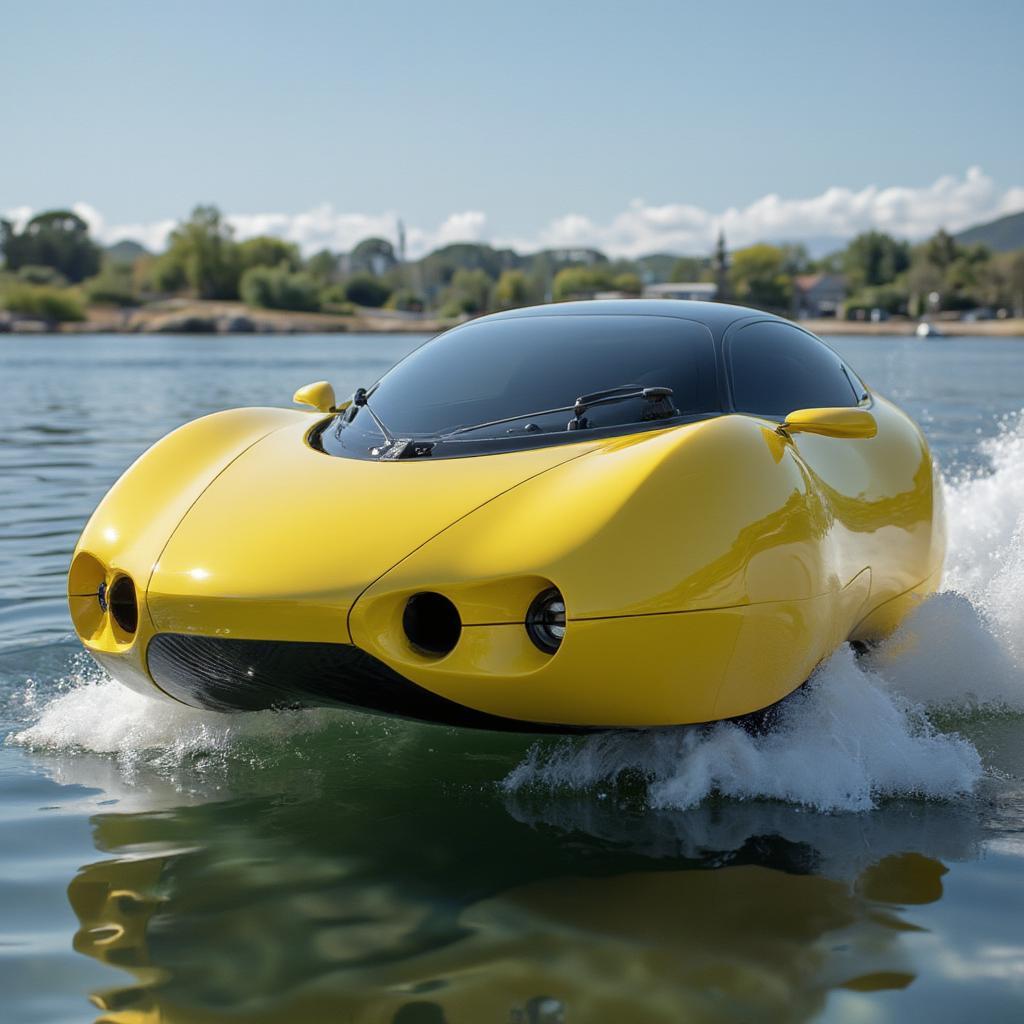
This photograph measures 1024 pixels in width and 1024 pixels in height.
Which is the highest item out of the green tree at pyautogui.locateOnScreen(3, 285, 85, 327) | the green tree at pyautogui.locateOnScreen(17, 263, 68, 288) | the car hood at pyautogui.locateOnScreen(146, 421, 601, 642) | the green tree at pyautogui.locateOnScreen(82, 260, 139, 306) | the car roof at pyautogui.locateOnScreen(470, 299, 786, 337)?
the green tree at pyautogui.locateOnScreen(17, 263, 68, 288)

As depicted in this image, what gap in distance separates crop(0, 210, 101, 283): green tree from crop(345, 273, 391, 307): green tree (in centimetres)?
3108

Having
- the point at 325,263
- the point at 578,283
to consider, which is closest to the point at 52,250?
the point at 325,263

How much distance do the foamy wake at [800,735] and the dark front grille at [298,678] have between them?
502 millimetres

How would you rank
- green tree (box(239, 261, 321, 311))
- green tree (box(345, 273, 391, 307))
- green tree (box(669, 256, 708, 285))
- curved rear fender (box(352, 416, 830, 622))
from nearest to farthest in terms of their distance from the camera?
curved rear fender (box(352, 416, 830, 622))
green tree (box(239, 261, 321, 311))
green tree (box(345, 273, 391, 307))
green tree (box(669, 256, 708, 285))

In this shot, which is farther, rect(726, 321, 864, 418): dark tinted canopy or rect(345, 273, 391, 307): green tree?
rect(345, 273, 391, 307): green tree

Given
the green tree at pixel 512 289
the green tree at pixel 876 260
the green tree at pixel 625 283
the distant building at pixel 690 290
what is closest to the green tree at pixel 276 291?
the distant building at pixel 690 290

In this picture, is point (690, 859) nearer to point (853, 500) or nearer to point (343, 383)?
point (853, 500)

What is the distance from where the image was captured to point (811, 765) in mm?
3795

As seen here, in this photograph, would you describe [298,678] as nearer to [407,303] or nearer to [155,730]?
[155,730]

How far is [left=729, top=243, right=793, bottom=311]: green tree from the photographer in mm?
170625

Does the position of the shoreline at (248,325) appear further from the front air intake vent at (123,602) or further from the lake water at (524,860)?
the front air intake vent at (123,602)

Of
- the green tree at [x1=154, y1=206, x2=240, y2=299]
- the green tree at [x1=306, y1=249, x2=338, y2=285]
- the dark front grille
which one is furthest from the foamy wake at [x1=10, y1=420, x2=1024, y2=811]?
the green tree at [x1=306, y1=249, x2=338, y2=285]

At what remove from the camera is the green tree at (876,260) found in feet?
530

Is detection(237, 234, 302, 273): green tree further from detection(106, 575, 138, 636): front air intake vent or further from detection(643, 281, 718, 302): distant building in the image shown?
detection(106, 575, 138, 636): front air intake vent
